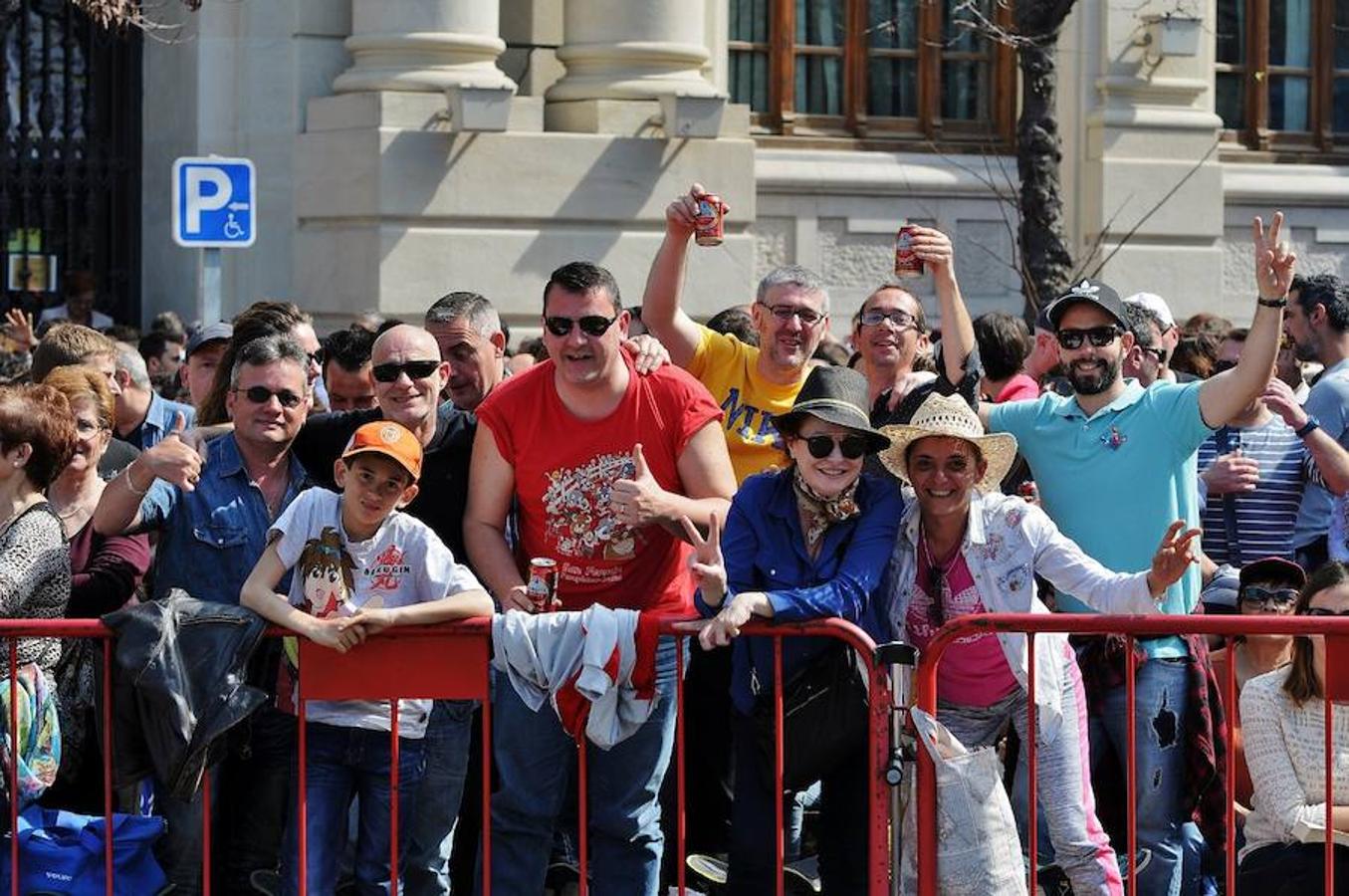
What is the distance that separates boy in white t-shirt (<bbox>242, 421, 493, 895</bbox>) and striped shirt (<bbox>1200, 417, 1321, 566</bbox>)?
3497mm

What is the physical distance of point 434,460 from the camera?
6.97 metres

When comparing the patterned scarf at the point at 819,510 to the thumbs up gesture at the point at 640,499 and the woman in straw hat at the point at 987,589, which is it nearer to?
the woman in straw hat at the point at 987,589

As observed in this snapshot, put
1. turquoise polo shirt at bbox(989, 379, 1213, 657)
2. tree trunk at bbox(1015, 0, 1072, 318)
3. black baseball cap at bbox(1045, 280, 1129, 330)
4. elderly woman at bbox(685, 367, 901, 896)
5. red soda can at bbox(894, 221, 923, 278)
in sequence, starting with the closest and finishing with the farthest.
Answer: elderly woman at bbox(685, 367, 901, 896), turquoise polo shirt at bbox(989, 379, 1213, 657), black baseball cap at bbox(1045, 280, 1129, 330), red soda can at bbox(894, 221, 923, 278), tree trunk at bbox(1015, 0, 1072, 318)

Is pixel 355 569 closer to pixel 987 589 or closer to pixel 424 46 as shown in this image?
pixel 987 589

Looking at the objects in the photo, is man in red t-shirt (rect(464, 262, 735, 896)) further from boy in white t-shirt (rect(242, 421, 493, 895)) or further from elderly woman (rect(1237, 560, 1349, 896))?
elderly woman (rect(1237, 560, 1349, 896))

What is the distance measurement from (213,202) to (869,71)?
6265 millimetres

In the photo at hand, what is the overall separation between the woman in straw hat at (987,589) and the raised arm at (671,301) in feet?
4.84

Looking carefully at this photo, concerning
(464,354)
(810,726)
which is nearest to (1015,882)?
(810,726)

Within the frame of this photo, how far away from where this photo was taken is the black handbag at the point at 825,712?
621 centimetres

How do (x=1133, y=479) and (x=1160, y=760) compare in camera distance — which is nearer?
(x=1160, y=760)

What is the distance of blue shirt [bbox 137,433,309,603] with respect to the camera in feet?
21.8

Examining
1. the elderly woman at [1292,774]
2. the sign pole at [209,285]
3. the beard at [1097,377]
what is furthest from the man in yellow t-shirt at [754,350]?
the sign pole at [209,285]

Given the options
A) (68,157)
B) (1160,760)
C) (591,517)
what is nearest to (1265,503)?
(1160,760)

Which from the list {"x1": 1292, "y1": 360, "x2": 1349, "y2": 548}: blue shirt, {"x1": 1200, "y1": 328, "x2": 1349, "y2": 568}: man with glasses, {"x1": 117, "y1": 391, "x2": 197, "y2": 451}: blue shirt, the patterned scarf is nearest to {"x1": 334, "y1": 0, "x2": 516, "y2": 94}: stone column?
{"x1": 117, "y1": 391, "x2": 197, "y2": 451}: blue shirt
